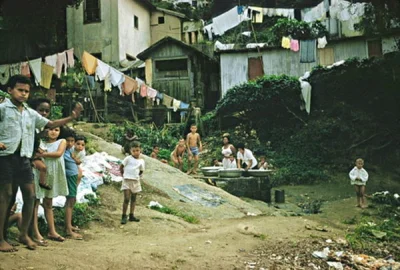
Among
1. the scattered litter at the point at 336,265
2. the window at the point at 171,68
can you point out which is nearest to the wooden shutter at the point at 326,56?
the window at the point at 171,68

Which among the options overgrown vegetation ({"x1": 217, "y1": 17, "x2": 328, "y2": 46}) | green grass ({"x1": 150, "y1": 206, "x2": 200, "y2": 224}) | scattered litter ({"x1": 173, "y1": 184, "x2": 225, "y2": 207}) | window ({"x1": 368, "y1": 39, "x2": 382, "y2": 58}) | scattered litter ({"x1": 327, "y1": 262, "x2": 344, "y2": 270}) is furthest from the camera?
overgrown vegetation ({"x1": 217, "y1": 17, "x2": 328, "y2": 46})

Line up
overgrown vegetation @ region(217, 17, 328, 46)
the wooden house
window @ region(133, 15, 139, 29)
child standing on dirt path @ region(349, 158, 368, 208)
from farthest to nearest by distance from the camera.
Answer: window @ region(133, 15, 139, 29)
the wooden house
overgrown vegetation @ region(217, 17, 328, 46)
child standing on dirt path @ region(349, 158, 368, 208)

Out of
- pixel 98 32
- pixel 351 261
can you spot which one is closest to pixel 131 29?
pixel 98 32

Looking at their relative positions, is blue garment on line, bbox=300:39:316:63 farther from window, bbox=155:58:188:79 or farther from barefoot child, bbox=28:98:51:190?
barefoot child, bbox=28:98:51:190

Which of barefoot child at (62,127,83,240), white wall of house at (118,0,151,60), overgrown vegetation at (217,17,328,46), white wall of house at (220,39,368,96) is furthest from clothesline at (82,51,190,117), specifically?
barefoot child at (62,127,83,240)

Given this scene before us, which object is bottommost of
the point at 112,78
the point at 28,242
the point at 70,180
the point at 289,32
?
the point at 28,242

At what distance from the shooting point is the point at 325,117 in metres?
20.0

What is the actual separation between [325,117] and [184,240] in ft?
51.2

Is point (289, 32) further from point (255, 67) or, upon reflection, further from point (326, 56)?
point (255, 67)

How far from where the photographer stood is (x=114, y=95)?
2383 cm

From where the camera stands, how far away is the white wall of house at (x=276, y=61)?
2200 cm

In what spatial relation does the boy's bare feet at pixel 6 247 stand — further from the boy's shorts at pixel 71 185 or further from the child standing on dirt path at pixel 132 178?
the child standing on dirt path at pixel 132 178

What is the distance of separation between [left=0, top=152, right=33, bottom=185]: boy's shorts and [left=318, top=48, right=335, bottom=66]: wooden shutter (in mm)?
20213

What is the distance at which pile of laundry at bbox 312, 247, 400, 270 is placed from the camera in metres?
5.53
